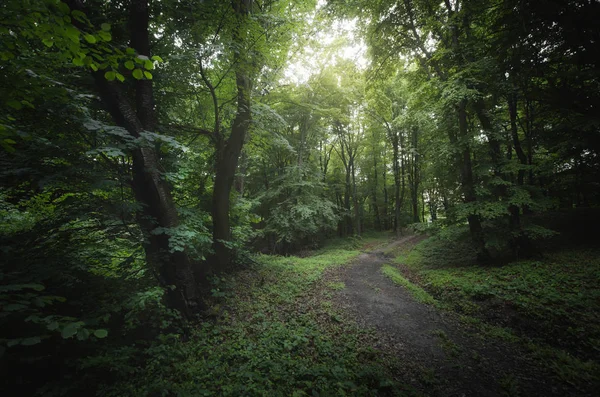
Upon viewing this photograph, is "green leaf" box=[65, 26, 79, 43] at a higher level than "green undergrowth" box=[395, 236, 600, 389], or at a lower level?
higher

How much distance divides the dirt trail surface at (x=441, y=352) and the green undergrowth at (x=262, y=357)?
589 mm

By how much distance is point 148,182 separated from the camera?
463 cm

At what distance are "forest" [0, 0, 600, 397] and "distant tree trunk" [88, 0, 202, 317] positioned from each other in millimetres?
40

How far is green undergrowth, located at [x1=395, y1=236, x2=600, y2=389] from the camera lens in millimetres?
4203

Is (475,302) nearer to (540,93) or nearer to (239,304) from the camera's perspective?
(540,93)

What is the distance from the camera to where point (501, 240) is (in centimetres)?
812

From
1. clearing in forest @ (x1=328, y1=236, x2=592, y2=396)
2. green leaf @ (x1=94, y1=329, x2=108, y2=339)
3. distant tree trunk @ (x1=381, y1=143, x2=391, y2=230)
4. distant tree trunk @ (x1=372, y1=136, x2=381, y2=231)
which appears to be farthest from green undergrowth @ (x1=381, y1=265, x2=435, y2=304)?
distant tree trunk @ (x1=372, y1=136, x2=381, y2=231)

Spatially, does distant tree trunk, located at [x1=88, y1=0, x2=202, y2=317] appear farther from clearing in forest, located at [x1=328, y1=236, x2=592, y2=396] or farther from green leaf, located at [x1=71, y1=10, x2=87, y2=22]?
clearing in forest, located at [x1=328, y1=236, x2=592, y2=396]

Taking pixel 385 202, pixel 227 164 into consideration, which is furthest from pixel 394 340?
pixel 385 202

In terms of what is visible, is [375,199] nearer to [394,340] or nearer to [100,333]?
[394,340]

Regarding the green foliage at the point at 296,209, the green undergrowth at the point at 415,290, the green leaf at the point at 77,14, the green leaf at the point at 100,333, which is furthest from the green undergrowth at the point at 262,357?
the green foliage at the point at 296,209

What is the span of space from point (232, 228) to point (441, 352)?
22.1 ft

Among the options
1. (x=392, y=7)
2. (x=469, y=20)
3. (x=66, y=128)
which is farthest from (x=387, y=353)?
(x=392, y=7)

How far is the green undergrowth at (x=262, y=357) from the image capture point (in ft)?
11.5
